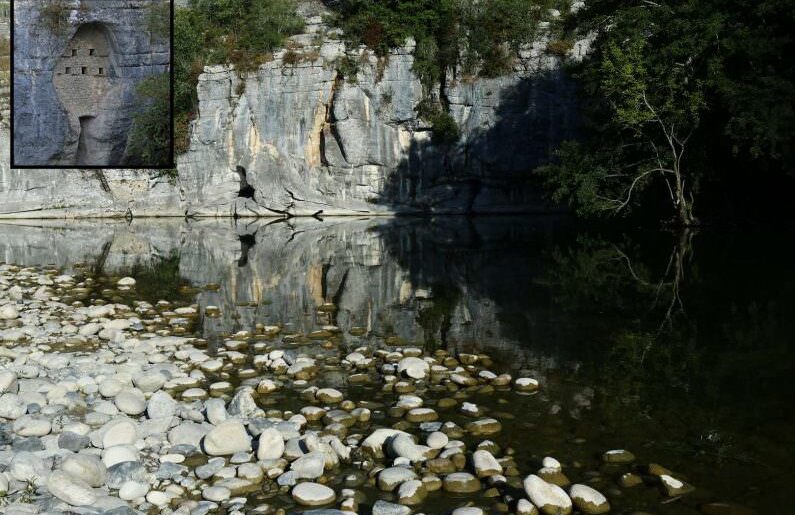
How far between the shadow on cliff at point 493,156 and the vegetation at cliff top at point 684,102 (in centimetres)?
798

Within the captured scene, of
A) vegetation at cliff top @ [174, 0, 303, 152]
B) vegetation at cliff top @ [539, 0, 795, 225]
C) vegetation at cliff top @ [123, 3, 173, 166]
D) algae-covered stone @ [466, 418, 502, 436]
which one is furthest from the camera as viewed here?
vegetation at cliff top @ [174, 0, 303, 152]

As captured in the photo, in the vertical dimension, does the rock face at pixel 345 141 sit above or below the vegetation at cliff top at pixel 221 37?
below

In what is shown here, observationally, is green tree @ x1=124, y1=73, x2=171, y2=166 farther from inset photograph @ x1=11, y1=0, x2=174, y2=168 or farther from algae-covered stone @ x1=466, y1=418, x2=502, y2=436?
algae-covered stone @ x1=466, y1=418, x2=502, y2=436

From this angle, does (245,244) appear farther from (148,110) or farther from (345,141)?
(345,141)

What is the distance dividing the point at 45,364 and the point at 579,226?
27.5 metres

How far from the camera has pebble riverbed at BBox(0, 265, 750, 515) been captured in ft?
18.6

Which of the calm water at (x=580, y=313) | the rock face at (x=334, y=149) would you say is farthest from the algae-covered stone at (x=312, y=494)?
the rock face at (x=334, y=149)

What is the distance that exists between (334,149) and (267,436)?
37198mm

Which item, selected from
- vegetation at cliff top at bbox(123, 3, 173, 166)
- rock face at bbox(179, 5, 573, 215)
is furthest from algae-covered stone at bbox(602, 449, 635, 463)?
rock face at bbox(179, 5, 573, 215)

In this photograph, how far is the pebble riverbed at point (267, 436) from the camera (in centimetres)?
566

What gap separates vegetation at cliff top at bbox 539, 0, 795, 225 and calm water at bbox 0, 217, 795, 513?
2804 millimetres

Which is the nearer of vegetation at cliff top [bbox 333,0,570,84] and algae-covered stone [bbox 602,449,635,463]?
algae-covered stone [bbox 602,449,635,463]

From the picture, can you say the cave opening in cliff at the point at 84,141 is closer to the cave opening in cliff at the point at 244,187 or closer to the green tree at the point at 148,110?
the green tree at the point at 148,110

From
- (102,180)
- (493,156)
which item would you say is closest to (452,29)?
(493,156)
